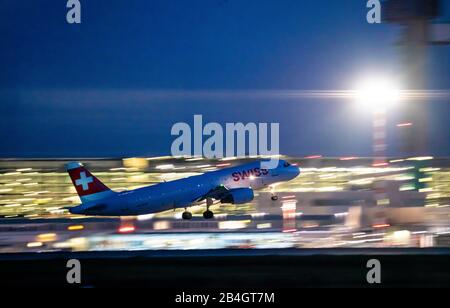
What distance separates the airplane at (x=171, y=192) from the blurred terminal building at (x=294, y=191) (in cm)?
24

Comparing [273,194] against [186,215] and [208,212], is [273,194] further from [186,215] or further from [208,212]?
[186,215]

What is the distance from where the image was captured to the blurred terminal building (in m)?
16.6

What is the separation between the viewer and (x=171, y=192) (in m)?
17.0

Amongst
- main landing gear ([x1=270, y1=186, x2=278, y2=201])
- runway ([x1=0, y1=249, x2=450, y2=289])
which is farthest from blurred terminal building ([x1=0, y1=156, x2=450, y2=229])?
runway ([x1=0, y1=249, x2=450, y2=289])

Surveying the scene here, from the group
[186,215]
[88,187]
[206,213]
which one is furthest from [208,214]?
[88,187]

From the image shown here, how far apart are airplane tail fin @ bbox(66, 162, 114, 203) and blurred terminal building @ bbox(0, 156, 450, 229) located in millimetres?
196

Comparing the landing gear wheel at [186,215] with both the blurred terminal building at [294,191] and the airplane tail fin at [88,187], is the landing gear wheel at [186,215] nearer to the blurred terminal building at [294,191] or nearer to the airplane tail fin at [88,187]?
the blurred terminal building at [294,191]

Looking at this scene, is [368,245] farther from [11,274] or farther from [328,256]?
[11,274]

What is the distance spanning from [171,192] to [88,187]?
6.85ft

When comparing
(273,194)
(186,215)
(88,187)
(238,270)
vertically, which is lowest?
(238,270)

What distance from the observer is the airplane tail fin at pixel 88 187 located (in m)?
17.0
